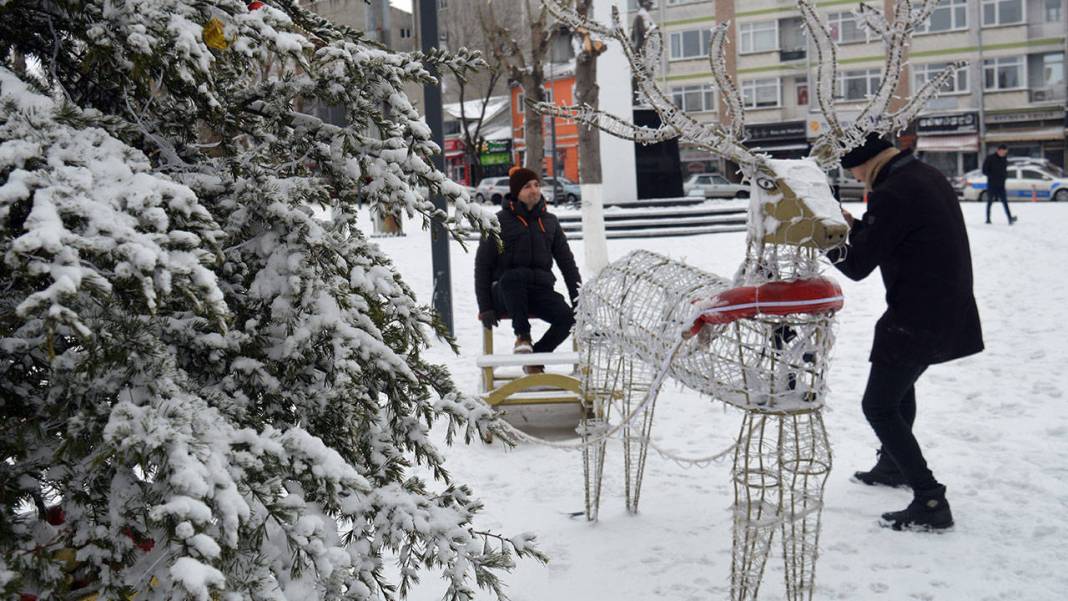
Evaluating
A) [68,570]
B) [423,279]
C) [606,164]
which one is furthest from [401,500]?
[606,164]

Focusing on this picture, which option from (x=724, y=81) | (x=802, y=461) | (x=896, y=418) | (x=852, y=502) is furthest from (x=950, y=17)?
(x=802, y=461)

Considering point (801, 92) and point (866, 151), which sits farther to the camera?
point (801, 92)

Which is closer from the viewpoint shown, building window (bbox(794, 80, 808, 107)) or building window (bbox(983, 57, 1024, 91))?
building window (bbox(983, 57, 1024, 91))

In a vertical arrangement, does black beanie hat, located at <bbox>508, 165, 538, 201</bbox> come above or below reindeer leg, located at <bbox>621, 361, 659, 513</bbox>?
above

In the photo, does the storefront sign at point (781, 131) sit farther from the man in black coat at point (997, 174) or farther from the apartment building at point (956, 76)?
the man in black coat at point (997, 174)

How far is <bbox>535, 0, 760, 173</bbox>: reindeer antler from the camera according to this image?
136 inches

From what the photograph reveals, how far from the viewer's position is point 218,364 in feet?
7.34

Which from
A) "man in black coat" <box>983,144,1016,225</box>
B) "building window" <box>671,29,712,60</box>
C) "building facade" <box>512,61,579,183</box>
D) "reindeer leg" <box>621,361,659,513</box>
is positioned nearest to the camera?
"reindeer leg" <box>621,361,659,513</box>

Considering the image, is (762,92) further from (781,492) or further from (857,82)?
(781,492)

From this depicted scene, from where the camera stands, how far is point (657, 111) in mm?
3734

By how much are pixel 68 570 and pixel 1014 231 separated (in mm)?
17176

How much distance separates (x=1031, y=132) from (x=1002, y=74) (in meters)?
2.69

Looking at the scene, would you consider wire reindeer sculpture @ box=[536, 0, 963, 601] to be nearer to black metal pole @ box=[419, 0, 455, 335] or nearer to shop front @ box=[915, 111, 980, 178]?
black metal pole @ box=[419, 0, 455, 335]

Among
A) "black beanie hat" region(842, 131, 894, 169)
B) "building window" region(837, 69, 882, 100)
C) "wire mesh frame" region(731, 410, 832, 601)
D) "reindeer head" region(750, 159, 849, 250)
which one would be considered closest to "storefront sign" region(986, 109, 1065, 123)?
"building window" region(837, 69, 882, 100)
